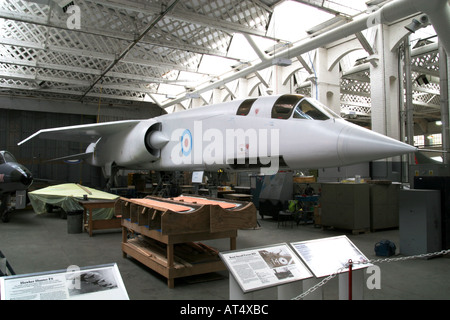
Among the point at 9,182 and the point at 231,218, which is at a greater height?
the point at 9,182

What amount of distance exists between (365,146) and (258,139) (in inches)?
74.8

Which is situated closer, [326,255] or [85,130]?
[326,255]

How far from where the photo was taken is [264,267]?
2.97m

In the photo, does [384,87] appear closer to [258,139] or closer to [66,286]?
[258,139]

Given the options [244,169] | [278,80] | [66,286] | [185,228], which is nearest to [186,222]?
[185,228]

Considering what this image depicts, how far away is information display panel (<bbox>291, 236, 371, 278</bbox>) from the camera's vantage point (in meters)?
3.18

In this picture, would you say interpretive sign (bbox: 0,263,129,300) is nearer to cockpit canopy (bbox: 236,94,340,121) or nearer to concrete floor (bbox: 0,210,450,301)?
concrete floor (bbox: 0,210,450,301)

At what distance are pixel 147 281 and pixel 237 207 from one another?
72.5 inches

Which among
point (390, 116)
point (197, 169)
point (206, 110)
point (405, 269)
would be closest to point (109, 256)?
point (197, 169)

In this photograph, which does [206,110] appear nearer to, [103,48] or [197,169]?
[197,169]

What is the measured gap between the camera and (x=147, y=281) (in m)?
5.20

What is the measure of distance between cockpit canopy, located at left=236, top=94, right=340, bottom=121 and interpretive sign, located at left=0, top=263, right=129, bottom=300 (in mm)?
3978

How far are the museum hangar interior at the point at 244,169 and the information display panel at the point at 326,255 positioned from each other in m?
0.02

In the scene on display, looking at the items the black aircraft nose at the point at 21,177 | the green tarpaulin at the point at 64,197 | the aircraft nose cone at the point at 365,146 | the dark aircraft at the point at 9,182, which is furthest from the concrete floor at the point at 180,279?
the aircraft nose cone at the point at 365,146
